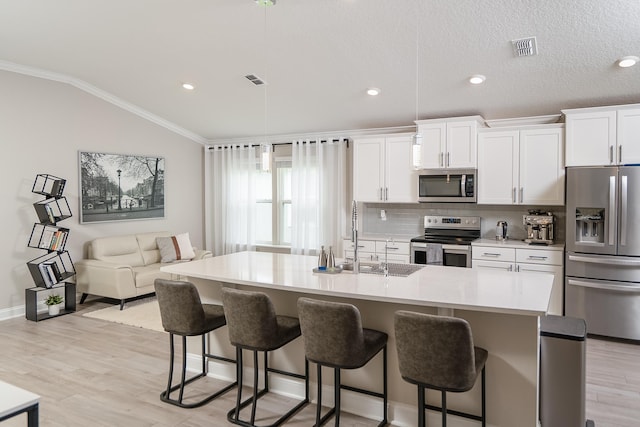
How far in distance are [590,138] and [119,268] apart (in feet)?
18.3

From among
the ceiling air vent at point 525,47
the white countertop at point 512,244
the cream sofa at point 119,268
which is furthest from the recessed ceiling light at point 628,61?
the cream sofa at point 119,268

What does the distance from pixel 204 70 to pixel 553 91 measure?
3.81m

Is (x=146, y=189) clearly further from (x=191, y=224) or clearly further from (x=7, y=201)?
(x=7, y=201)

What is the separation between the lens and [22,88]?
5230mm

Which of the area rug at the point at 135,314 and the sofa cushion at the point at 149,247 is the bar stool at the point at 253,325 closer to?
the area rug at the point at 135,314

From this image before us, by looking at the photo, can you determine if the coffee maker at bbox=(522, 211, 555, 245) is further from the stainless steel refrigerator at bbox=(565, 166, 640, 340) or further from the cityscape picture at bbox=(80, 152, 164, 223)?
the cityscape picture at bbox=(80, 152, 164, 223)

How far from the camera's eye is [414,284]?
8.82 ft

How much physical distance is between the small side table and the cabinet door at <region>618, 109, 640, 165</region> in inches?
199

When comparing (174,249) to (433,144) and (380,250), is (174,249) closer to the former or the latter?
(380,250)

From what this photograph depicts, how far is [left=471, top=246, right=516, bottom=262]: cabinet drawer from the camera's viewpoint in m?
4.81

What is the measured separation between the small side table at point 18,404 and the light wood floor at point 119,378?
1.41m

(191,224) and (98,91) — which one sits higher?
(98,91)

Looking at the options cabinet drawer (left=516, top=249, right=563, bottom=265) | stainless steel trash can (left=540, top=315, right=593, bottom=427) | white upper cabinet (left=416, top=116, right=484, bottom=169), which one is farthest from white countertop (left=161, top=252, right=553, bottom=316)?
white upper cabinet (left=416, top=116, right=484, bottom=169)

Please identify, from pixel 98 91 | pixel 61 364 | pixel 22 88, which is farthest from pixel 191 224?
pixel 61 364
